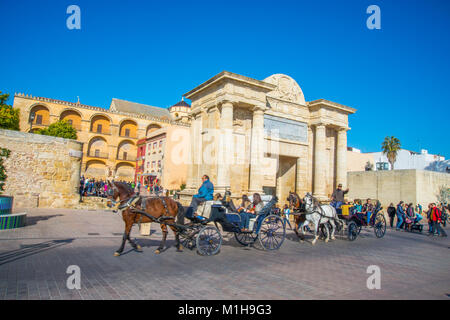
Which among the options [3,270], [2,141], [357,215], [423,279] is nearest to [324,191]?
[357,215]

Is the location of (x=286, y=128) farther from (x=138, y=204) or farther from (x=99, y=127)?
(x=99, y=127)

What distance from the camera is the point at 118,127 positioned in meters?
56.3

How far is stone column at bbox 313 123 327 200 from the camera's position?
1923cm

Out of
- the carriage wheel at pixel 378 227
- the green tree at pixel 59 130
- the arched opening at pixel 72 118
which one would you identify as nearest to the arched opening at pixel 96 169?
the arched opening at pixel 72 118

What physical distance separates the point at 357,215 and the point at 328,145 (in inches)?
396

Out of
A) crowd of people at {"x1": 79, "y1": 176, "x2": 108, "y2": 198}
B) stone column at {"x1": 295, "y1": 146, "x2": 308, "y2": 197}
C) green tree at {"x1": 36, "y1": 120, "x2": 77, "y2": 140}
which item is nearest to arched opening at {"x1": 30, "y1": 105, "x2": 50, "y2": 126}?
green tree at {"x1": 36, "y1": 120, "x2": 77, "y2": 140}

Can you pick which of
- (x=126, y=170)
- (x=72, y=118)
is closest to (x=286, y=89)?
(x=126, y=170)

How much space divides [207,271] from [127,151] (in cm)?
5550

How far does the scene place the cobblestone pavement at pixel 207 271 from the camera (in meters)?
4.64

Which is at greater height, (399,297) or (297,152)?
(297,152)

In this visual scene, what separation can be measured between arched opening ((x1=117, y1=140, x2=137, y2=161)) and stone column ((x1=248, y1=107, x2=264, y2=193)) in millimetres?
44802

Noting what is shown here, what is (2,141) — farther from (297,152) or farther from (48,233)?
(297,152)

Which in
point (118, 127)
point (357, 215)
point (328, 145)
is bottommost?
point (357, 215)

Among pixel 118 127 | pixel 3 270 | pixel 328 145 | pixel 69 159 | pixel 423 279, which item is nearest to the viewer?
pixel 3 270
